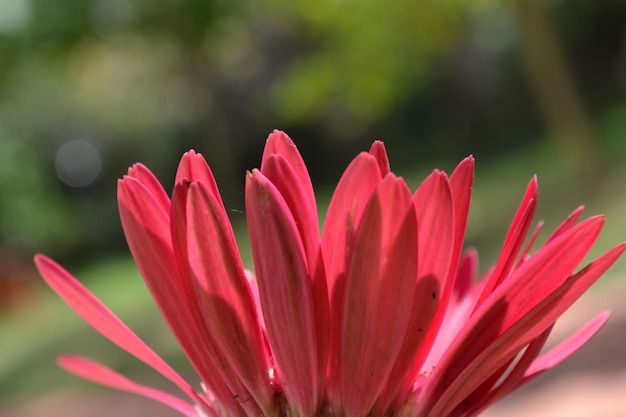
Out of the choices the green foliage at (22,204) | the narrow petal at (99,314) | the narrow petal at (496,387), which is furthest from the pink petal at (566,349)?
the green foliage at (22,204)

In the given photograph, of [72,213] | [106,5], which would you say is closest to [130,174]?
[106,5]

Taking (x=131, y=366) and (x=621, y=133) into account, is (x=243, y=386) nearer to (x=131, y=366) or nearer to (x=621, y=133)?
(x=131, y=366)

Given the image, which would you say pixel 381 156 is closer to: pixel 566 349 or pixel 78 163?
pixel 566 349

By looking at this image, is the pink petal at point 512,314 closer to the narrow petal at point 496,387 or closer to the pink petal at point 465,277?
the narrow petal at point 496,387

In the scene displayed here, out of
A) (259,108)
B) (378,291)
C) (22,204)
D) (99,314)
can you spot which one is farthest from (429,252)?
(259,108)

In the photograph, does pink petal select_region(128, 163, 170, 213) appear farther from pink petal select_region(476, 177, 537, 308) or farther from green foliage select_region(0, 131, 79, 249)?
green foliage select_region(0, 131, 79, 249)
